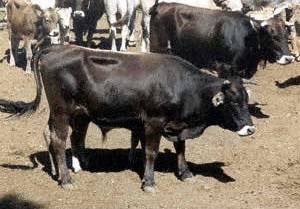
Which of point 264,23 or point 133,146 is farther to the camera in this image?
point 264,23

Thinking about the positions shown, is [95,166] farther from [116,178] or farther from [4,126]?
[4,126]

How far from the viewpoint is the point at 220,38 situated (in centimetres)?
1194

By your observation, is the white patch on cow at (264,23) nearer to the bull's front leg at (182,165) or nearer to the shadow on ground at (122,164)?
the shadow on ground at (122,164)

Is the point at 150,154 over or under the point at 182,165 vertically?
over

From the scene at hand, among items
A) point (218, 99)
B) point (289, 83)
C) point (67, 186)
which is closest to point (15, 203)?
point (67, 186)

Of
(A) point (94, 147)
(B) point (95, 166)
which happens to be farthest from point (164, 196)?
(A) point (94, 147)

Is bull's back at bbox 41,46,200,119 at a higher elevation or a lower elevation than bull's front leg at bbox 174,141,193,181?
higher

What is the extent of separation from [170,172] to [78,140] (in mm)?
1283

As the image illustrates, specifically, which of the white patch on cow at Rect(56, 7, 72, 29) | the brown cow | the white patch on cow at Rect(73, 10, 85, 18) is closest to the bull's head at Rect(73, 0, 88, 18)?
the white patch on cow at Rect(73, 10, 85, 18)

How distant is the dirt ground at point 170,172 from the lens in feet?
27.0

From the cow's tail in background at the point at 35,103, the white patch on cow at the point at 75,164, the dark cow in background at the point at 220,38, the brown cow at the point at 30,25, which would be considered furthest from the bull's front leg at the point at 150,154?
the brown cow at the point at 30,25

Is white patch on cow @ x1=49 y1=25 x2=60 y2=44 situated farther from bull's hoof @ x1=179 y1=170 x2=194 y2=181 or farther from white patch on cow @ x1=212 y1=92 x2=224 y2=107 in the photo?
white patch on cow @ x1=212 y1=92 x2=224 y2=107

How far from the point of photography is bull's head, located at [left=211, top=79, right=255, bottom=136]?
841cm

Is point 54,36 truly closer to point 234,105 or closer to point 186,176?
point 186,176
